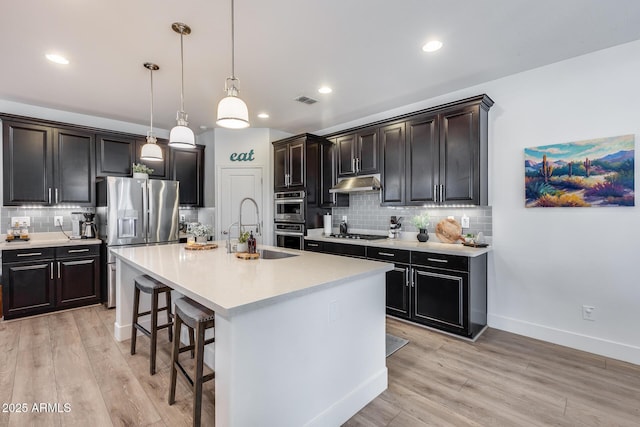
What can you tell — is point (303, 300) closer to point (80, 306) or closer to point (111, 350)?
point (111, 350)

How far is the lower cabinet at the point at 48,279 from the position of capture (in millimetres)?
3625

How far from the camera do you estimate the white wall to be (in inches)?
104

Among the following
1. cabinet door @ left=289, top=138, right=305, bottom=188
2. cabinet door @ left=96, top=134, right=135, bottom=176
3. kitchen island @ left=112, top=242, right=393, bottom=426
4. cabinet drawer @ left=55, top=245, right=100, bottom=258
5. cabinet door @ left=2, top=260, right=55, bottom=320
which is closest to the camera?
kitchen island @ left=112, top=242, right=393, bottom=426

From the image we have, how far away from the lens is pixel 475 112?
319cm

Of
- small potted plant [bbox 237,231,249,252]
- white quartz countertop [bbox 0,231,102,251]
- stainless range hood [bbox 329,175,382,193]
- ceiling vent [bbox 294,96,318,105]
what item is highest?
ceiling vent [bbox 294,96,318,105]

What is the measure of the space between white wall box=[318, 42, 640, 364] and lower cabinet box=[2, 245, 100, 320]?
513 cm

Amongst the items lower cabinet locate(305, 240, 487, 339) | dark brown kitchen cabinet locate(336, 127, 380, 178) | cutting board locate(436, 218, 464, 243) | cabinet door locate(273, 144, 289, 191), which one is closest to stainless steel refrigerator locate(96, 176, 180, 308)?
cabinet door locate(273, 144, 289, 191)

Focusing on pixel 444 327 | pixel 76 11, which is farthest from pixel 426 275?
pixel 76 11

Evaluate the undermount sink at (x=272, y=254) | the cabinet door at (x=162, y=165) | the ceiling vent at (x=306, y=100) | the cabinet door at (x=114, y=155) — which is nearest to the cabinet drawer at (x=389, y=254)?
the undermount sink at (x=272, y=254)

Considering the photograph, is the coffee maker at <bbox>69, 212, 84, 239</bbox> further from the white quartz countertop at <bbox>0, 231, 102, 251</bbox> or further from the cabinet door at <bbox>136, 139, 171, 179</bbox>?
the cabinet door at <bbox>136, 139, 171, 179</bbox>

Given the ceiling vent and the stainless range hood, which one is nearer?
the ceiling vent

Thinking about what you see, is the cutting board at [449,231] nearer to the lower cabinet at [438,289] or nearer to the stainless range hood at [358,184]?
the lower cabinet at [438,289]

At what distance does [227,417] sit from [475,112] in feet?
11.1

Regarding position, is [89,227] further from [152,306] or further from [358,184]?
[358,184]
